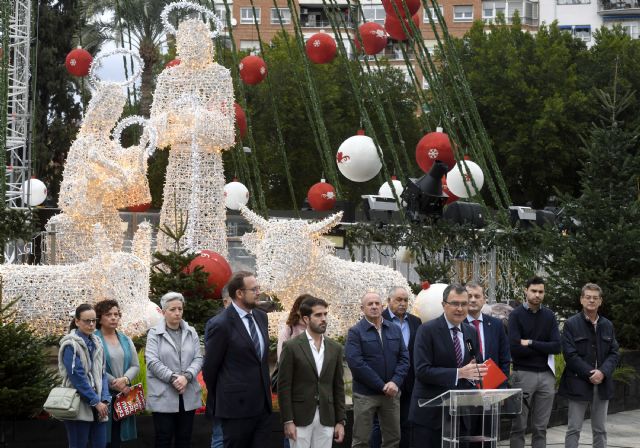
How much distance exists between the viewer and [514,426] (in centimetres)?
951

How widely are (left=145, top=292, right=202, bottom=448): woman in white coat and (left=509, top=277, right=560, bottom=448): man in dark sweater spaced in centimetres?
262

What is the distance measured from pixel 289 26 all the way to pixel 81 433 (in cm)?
5754

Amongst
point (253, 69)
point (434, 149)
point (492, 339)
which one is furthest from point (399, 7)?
point (492, 339)

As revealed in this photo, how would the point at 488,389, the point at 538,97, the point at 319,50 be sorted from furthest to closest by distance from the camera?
the point at 538,97
the point at 319,50
the point at 488,389

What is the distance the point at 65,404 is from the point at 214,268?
511 centimetres

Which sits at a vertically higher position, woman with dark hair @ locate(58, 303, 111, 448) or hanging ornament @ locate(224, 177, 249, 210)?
hanging ornament @ locate(224, 177, 249, 210)

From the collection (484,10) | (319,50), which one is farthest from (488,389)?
(484,10)

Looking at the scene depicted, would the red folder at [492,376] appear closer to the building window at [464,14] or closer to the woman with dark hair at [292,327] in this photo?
the woman with dark hair at [292,327]

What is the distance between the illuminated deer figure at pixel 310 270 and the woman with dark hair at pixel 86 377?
354 cm

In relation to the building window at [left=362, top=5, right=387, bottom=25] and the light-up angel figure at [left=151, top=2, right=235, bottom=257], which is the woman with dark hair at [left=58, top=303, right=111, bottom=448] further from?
the building window at [left=362, top=5, right=387, bottom=25]

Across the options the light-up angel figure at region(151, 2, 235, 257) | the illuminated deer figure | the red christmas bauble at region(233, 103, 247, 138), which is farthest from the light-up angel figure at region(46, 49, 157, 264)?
the red christmas bauble at region(233, 103, 247, 138)

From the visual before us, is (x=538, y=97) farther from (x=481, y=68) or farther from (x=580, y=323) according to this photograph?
(x=580, y=323)

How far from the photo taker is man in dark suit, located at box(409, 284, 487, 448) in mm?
7699

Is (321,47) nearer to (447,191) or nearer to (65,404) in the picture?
(447,191)
